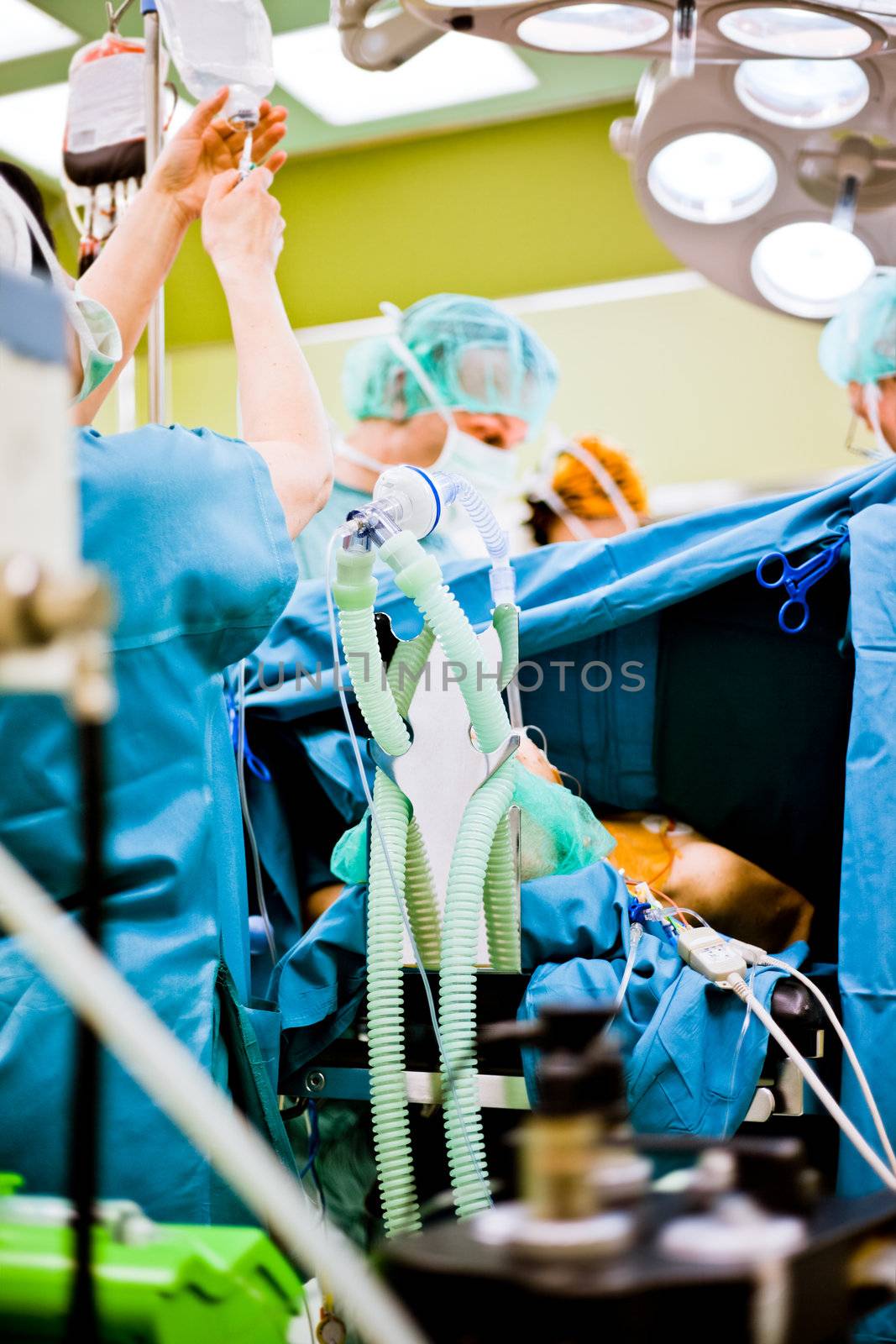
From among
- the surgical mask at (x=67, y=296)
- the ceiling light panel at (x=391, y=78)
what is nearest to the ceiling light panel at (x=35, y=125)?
the ceiling light panel at (x=391, y=78)

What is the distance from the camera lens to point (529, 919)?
125cm

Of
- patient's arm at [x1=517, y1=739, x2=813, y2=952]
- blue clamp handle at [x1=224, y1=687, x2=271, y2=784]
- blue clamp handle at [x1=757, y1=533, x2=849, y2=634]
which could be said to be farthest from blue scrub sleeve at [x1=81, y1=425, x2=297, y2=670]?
blue clamp handle at [x1=757, y1=533, x2=849, y2=634]

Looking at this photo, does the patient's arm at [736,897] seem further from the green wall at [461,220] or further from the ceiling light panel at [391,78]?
the green wall at [461,220]

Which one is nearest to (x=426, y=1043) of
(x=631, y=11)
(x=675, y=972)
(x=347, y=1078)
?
(x=347, y=1078)

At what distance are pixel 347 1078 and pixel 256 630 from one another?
1.49 ft

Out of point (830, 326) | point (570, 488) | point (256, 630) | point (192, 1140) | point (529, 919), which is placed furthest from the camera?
point (570, 488)

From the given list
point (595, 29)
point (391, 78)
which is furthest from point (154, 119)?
point (391, 78)

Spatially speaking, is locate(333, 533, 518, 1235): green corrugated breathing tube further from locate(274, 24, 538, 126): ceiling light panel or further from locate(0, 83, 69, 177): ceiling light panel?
locate(0, 83, 69, 177): ceiling light panel

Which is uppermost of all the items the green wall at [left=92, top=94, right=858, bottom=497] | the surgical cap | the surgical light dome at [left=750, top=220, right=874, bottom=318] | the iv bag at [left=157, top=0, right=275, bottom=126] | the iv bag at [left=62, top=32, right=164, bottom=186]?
the iv bag at [left=157, top=0, right=275, bottom=126]

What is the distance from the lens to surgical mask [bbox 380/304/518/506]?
2.70 metres

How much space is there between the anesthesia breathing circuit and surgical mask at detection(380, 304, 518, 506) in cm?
147

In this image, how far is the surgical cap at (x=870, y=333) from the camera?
2.38 m

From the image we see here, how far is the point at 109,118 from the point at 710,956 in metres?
1.60

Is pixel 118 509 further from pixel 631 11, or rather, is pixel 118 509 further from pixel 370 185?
pixel 370 185
